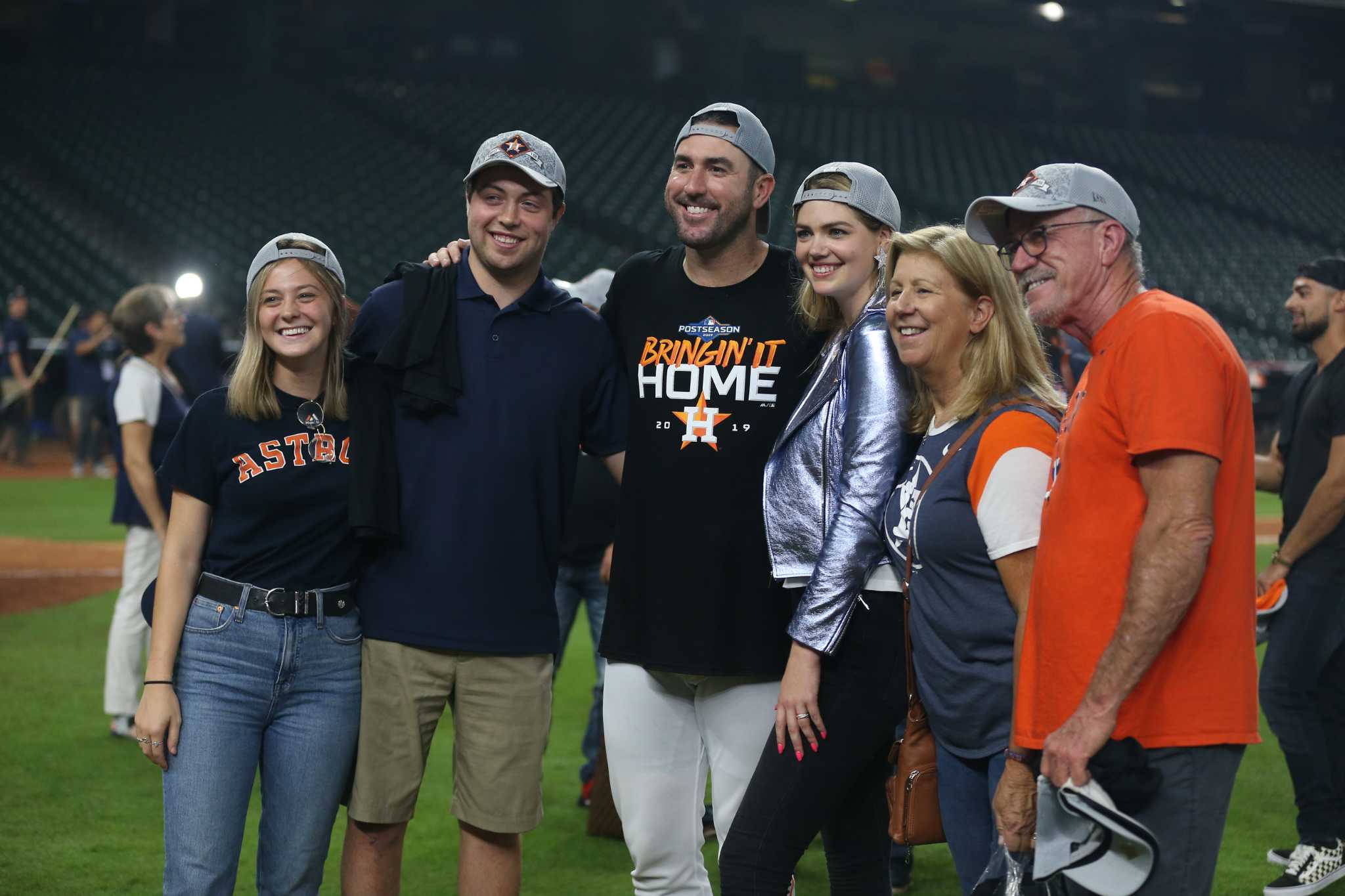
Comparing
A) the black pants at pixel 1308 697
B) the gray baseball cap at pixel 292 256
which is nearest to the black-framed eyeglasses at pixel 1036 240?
the gray baseball cap at pixel 292 256

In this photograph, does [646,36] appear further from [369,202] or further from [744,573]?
[744,573]

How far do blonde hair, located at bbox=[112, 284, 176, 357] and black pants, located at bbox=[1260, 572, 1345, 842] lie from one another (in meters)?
4.75

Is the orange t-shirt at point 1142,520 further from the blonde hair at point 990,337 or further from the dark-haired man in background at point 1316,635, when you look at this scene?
the dark-haired man in background at point 1316,635

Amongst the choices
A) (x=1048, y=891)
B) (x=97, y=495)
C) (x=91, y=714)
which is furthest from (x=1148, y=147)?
(x=1048, y=891)

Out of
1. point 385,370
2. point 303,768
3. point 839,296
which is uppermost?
point 839,296

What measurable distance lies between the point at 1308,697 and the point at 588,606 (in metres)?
2.70

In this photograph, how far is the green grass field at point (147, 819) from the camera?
4.28 metres

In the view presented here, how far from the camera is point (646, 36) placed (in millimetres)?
31844

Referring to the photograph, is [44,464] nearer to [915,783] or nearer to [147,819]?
[147,819]

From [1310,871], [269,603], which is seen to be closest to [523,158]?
[269,603]

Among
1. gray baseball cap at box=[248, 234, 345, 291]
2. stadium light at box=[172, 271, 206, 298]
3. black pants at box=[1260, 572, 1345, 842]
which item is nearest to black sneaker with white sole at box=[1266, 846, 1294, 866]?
black pants at box=[1260, 572, 1345, 842]

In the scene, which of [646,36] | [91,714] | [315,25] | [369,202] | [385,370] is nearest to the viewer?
[385,370]

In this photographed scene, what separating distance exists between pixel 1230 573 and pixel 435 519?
1766 mm

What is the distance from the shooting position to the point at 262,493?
9.44ft
